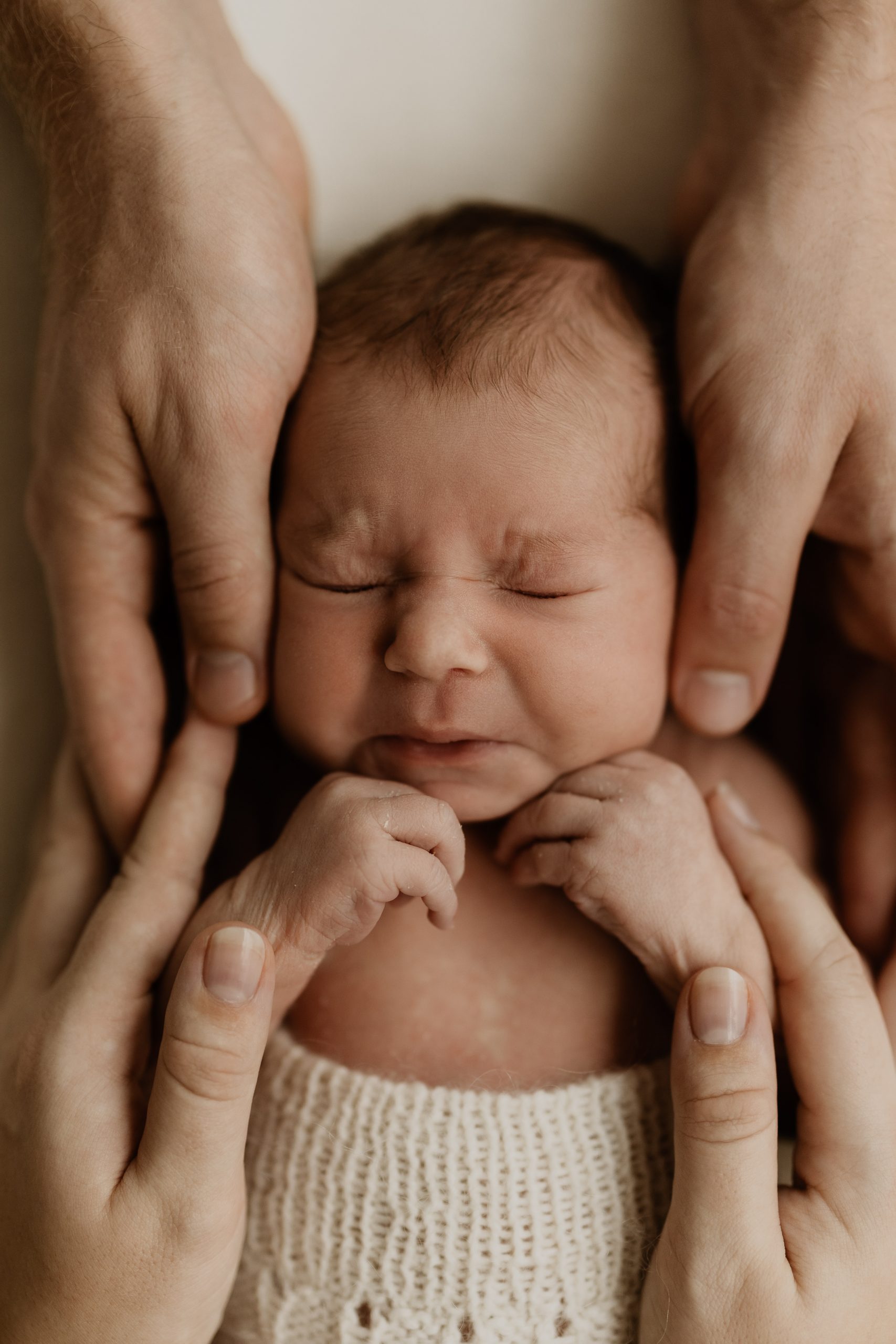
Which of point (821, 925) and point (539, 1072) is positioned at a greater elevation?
point (821, 925)

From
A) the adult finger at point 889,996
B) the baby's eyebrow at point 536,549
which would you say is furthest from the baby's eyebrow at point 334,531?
the adult finger at point 889,996

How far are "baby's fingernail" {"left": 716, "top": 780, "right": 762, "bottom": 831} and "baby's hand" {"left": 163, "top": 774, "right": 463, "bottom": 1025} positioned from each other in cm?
37

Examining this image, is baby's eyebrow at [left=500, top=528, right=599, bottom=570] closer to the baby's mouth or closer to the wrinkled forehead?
the wrinkled forehead

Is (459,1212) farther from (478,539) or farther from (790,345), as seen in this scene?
(790,345)

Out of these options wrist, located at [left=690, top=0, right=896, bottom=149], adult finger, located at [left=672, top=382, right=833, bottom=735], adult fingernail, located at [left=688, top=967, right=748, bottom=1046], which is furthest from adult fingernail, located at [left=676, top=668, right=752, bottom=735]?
wrist, located at [left=690, top=0, right=896, bottom=149]

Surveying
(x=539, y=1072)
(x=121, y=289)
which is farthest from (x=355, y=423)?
(x=539, y=1072)

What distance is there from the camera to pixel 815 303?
48.5 inches

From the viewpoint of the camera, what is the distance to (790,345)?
4.04 ft

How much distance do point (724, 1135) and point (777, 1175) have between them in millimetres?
104

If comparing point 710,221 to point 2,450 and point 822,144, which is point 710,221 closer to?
point 822,144

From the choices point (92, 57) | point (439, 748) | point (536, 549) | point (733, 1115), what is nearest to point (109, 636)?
point (439, 748)

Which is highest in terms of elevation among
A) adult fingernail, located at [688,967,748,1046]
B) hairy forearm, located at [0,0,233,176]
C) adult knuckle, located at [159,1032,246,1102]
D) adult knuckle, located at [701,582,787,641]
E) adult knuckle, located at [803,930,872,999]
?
hairy forearm, located at [0,0,233,176]

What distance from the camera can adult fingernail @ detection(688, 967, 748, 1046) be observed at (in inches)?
46.7

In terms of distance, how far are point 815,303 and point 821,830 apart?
72 cm
